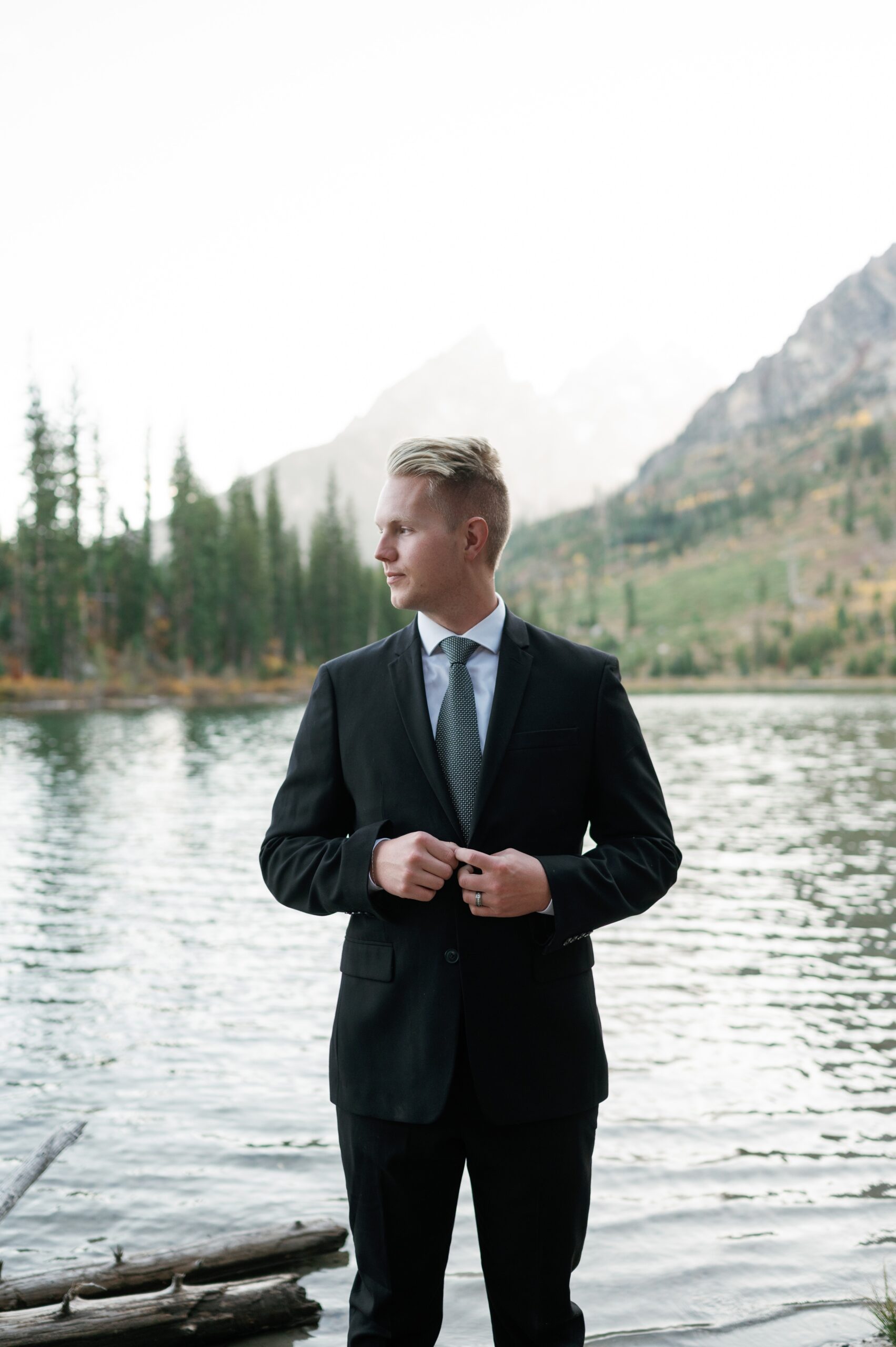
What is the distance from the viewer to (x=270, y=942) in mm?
15133

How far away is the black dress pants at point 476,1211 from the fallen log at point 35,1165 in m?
1.96

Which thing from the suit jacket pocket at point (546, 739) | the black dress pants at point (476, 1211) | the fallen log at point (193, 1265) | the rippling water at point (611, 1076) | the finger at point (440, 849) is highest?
the suit jacket pocket at point (546, 739)

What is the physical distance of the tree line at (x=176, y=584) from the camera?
75.4m

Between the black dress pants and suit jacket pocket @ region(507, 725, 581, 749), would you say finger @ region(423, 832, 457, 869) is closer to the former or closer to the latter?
suit jacket pocket @ region(507, 725, 581, 749)

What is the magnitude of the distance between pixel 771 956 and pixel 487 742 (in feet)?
43.1

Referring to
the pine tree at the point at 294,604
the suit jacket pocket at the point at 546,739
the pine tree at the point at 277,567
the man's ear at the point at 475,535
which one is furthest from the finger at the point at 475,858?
the pine tree at the point at 294,604

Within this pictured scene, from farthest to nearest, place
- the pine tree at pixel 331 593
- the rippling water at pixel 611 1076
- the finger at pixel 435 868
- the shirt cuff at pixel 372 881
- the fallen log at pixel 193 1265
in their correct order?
1. the pine tree at pixel 331 593
2. the rippling water at pixel 611 1076
3. the fallen log at pixel 193 1265
4. the shirt cuff at pixel 372 881
5. the finger at pixel 435 868

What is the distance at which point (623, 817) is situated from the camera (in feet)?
9.72

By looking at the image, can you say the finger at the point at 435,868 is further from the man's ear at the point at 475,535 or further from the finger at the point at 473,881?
the man's ear at the point at 475,535

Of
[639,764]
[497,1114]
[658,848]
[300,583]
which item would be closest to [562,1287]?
[497,1114]

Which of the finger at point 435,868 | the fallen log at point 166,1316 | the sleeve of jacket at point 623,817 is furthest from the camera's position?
the fallen log at point 166,1316

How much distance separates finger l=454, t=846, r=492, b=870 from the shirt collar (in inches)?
24.3

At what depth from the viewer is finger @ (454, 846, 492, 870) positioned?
2582 mm

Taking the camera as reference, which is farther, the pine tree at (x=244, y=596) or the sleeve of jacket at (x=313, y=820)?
the pine tree at (x=244, y=596)
